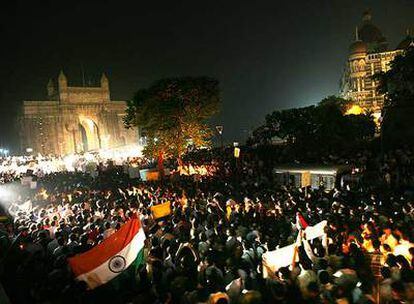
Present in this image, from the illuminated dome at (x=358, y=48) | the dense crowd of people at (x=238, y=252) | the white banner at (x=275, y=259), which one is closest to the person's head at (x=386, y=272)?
the dense crowd of people at (x=238, y=252)

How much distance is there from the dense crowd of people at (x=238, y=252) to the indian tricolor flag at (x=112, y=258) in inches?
7.3

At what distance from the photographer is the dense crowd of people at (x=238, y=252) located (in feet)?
18.4

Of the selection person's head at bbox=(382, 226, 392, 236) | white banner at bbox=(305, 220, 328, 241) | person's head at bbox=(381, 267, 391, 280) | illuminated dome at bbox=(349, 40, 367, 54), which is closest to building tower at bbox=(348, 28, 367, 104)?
illuminated dome at bbox=(349, 40, 367, 54)

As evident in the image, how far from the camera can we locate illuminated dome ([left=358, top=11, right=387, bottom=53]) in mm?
68688

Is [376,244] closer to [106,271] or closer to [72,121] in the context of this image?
[106,271]

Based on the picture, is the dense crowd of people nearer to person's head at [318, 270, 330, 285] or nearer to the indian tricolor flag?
person's head at [318, 270, 330, 285]

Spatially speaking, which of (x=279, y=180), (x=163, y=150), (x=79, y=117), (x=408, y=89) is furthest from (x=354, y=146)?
(x=79, y=117)

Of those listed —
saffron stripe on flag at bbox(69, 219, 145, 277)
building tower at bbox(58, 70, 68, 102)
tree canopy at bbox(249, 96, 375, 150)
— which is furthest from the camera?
building tower at bbox(58, 70, 68, 102)

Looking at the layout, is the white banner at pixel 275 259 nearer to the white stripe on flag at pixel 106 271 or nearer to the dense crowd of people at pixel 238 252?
the dense crowd of people at pixel 238 252

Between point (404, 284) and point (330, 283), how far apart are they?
1032 mm

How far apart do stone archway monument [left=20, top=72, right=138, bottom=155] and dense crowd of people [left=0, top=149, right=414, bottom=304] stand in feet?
146

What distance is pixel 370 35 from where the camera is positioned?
70.6m

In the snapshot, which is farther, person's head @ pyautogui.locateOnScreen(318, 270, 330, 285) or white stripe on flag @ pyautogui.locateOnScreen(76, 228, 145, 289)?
white stripe on flag @ pyautogui.locateOnScreen(76, 228, 145, 289)

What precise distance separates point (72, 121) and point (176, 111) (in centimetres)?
4124
